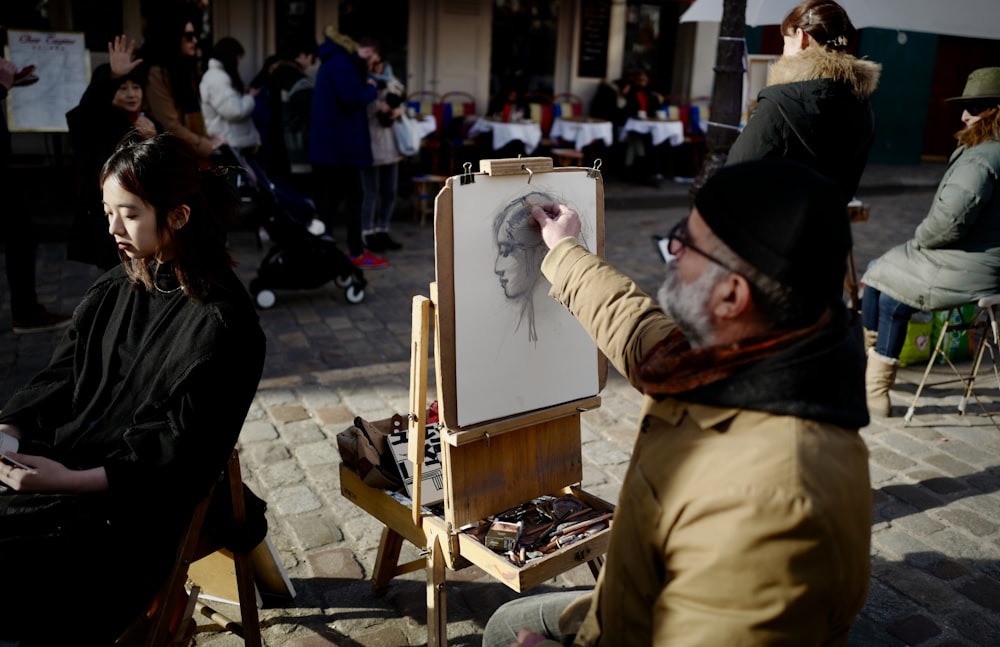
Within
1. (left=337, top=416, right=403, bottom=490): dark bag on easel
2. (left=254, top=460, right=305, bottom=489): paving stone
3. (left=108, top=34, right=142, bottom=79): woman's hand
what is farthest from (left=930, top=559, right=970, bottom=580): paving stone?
(left=108, top=34, right=142, bottom=79): woman's hand

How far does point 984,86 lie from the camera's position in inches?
175

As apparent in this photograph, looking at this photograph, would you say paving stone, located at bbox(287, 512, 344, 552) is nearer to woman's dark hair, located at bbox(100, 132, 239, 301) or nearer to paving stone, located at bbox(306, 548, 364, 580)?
paving stone, located at bbox(306, 548, 364, 580)

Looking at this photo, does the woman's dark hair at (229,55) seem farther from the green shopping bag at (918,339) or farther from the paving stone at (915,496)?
the paving stone at (915,496)

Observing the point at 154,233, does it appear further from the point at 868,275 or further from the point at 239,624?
the point at 868,275

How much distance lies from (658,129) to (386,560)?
32.9 ft

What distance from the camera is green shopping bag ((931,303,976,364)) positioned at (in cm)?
549

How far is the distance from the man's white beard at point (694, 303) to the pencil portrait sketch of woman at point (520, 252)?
964mm

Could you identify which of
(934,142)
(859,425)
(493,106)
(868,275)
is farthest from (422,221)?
(934,142)

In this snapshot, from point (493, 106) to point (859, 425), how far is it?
1048 centimetres

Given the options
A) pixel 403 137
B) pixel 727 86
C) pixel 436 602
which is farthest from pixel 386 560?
pixel 403 137

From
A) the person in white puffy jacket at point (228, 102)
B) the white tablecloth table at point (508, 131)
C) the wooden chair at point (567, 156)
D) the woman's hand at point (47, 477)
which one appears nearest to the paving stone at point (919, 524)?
the woman's hand at point (47, 477)

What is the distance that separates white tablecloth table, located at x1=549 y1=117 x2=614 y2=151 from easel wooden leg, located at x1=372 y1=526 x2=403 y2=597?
8994 mm

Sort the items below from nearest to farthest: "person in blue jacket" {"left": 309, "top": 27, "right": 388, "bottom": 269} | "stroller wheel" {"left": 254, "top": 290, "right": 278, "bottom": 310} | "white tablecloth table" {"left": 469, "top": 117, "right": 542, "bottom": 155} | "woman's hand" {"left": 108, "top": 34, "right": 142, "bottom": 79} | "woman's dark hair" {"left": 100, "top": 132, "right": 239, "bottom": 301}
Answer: "woman's dark hair" {"left": 100, "top": 132, "right": 239, "bottom": 301} → "woman's hand" {"left": 108, "top": 34, "right": 142, "bottom": 79} → "stroller wheel" {"left": 254, "top": 290, "right": 278, "bottom": 310} → "person in blue jacket" {"left": 309, "top": 27, "right": 388, "bottom": 269} → "white tablecloth table" {"left": 469, "top": 117, "right": 542, "bottom": 155}

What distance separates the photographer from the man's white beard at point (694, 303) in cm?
151
